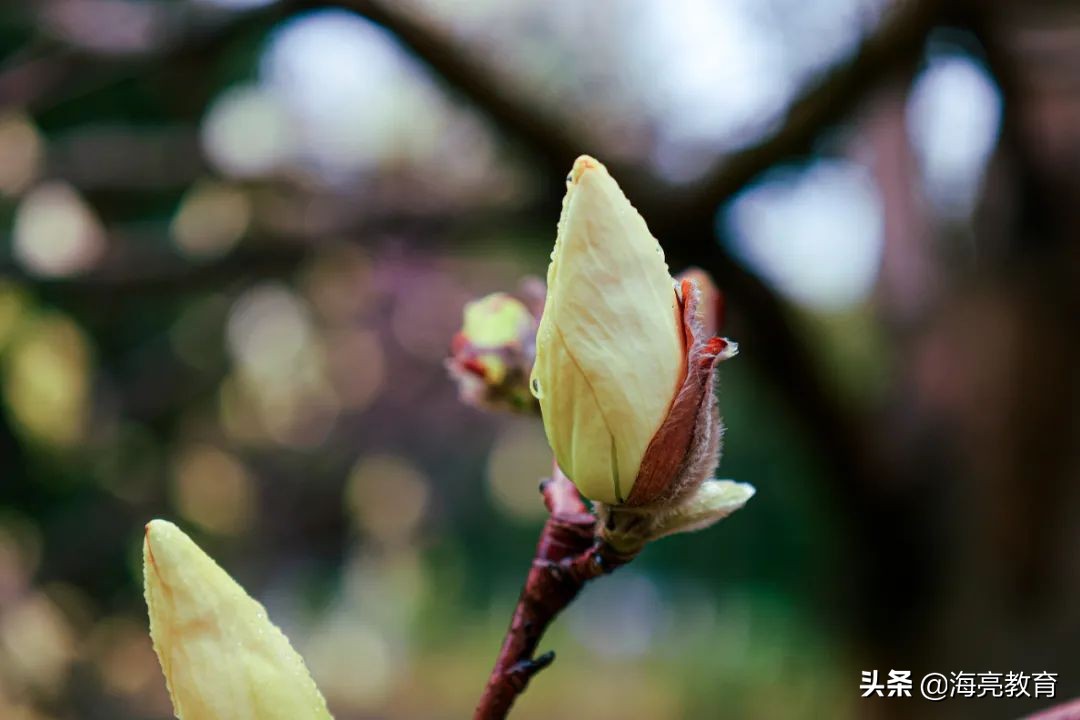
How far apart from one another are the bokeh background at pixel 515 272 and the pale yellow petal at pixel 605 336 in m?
1.61

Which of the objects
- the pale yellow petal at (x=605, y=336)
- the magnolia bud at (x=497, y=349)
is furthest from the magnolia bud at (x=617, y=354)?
the magnolia bud at (x=497, y=349)

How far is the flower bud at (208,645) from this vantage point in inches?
14.7

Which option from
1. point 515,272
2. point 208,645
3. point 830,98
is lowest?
point 208,645

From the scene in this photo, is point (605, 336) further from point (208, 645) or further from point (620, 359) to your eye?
point (208, 645)

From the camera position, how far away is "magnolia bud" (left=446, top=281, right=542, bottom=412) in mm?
540

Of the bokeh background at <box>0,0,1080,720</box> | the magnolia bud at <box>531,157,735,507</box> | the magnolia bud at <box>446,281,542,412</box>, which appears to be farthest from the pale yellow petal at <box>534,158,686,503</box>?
the bokeh background at <box>0,0,1080,720</box>

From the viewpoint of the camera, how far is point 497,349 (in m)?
0.54

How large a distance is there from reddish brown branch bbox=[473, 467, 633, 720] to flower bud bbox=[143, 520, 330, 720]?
7 centimetres

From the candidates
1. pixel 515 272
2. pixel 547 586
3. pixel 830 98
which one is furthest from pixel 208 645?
pixel 515 272

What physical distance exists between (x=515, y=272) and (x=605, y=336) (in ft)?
15.1

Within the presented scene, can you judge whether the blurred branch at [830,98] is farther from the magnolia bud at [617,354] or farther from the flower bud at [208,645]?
the flower bud at [208,645]

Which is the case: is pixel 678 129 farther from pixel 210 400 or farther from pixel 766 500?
pixel 766 500

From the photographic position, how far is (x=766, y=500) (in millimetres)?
5586

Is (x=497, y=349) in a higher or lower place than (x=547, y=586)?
higher
